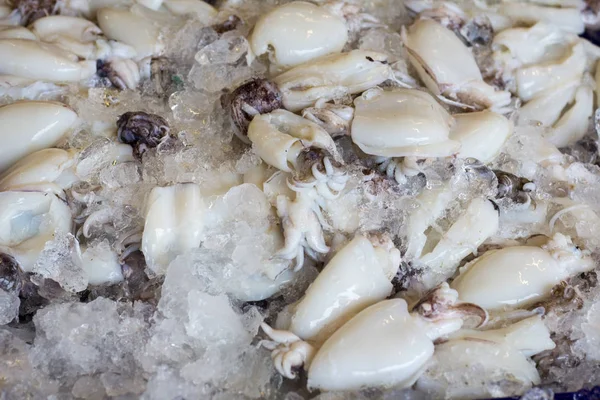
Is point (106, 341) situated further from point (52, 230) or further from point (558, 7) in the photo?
point (558, 7)

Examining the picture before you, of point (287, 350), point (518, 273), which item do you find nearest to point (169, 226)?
point (287, 350)

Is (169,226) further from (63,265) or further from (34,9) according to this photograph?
(34,9)

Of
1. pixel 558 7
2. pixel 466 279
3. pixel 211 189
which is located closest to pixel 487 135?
pixel 466 279

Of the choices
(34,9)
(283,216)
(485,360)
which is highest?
(34,9)

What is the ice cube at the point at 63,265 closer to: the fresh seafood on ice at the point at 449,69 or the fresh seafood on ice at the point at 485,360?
the fresh seafood on ice at the point at 485,360

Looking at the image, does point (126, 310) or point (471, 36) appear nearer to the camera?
point (126, 310)

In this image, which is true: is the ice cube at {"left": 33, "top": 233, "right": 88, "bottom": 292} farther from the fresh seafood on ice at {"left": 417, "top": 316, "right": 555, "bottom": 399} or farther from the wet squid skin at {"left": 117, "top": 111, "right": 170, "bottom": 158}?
the fresh seafood on ice at {"left": 417, "top": 316, "right": 555, "bottom": 399}

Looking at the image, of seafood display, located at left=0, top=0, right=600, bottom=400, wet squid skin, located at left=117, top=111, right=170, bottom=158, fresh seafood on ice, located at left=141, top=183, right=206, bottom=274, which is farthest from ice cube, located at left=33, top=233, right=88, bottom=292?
wet squid skin, located at left=117, top=111, right=170, bottom=158

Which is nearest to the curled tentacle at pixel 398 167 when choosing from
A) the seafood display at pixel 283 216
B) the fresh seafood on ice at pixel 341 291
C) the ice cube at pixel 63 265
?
the seafood display at pixel 283 216

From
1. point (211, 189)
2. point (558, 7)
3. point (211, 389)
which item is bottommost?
point (211, 389)
